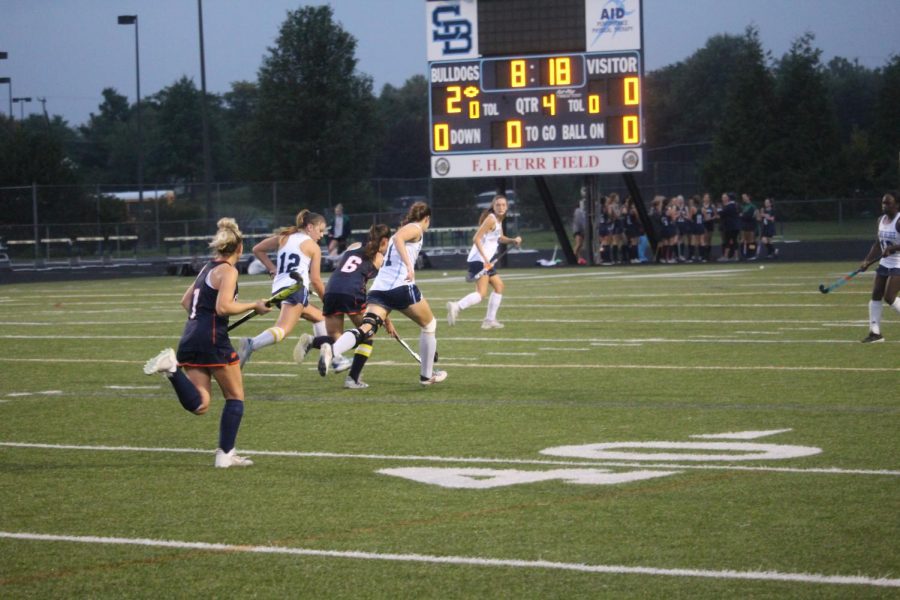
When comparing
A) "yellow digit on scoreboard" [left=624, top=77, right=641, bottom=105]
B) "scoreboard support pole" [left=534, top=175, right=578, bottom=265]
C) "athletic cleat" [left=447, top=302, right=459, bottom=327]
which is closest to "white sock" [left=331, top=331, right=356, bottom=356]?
"athletic cleat" [left=447, top=302, right=459, bottom=327]

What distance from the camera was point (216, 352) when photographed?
29.8ft

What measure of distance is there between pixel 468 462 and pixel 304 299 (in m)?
5.70

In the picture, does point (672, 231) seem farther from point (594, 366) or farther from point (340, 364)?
point (340, 364)

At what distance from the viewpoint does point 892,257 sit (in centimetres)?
1653

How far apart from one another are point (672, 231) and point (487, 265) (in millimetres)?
20034

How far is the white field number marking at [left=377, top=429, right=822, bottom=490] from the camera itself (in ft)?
27.6

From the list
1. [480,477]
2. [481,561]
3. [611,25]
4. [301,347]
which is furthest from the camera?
[611,25]

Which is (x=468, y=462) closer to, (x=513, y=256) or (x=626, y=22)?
(x=626, y=22)

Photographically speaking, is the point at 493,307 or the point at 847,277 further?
the point at 493,307

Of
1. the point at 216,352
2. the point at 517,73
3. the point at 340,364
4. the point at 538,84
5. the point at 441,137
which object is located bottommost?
the point at 340,364

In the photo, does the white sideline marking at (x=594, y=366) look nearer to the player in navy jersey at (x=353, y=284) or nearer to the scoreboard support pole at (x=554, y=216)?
the player in navy jersey at (x=353, y=284)

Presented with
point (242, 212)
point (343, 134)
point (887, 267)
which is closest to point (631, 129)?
point (242, 212)

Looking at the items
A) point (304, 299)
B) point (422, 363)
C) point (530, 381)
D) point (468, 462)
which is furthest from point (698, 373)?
point (468, 462)

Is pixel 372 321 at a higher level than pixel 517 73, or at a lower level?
lower
